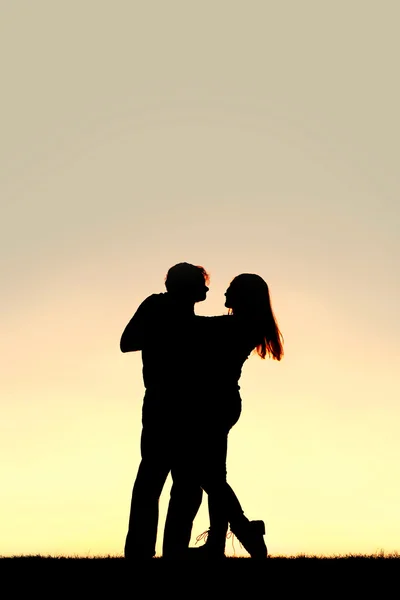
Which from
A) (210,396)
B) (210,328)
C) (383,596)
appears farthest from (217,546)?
(383,596)

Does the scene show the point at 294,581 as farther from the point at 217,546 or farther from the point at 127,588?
the point at 217,546

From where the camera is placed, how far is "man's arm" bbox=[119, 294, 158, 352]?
9016 mm

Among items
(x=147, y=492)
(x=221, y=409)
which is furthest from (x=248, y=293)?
(x=147, y=492)

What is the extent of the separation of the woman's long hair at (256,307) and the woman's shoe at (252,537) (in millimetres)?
1638

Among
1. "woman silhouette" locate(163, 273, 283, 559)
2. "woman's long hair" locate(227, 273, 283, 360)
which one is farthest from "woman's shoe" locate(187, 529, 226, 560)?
"woman's long hair" locate(227, 273, 283, 360)

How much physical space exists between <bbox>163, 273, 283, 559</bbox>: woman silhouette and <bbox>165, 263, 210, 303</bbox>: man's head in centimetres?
26

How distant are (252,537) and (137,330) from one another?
2.31m

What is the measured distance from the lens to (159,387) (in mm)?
8992

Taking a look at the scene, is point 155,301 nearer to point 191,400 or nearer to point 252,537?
point 191,400

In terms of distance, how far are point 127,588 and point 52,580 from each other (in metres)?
0.79

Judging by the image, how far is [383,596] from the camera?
22.5ft

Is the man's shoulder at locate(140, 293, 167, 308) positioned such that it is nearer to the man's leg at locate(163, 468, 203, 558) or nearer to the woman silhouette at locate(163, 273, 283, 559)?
the woman silhouette at locate(163, 273, 283, 559)

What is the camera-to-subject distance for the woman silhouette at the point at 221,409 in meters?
9.27

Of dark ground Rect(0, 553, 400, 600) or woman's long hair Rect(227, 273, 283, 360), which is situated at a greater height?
woman's long hair Rect(227, 273, 283, 360)
